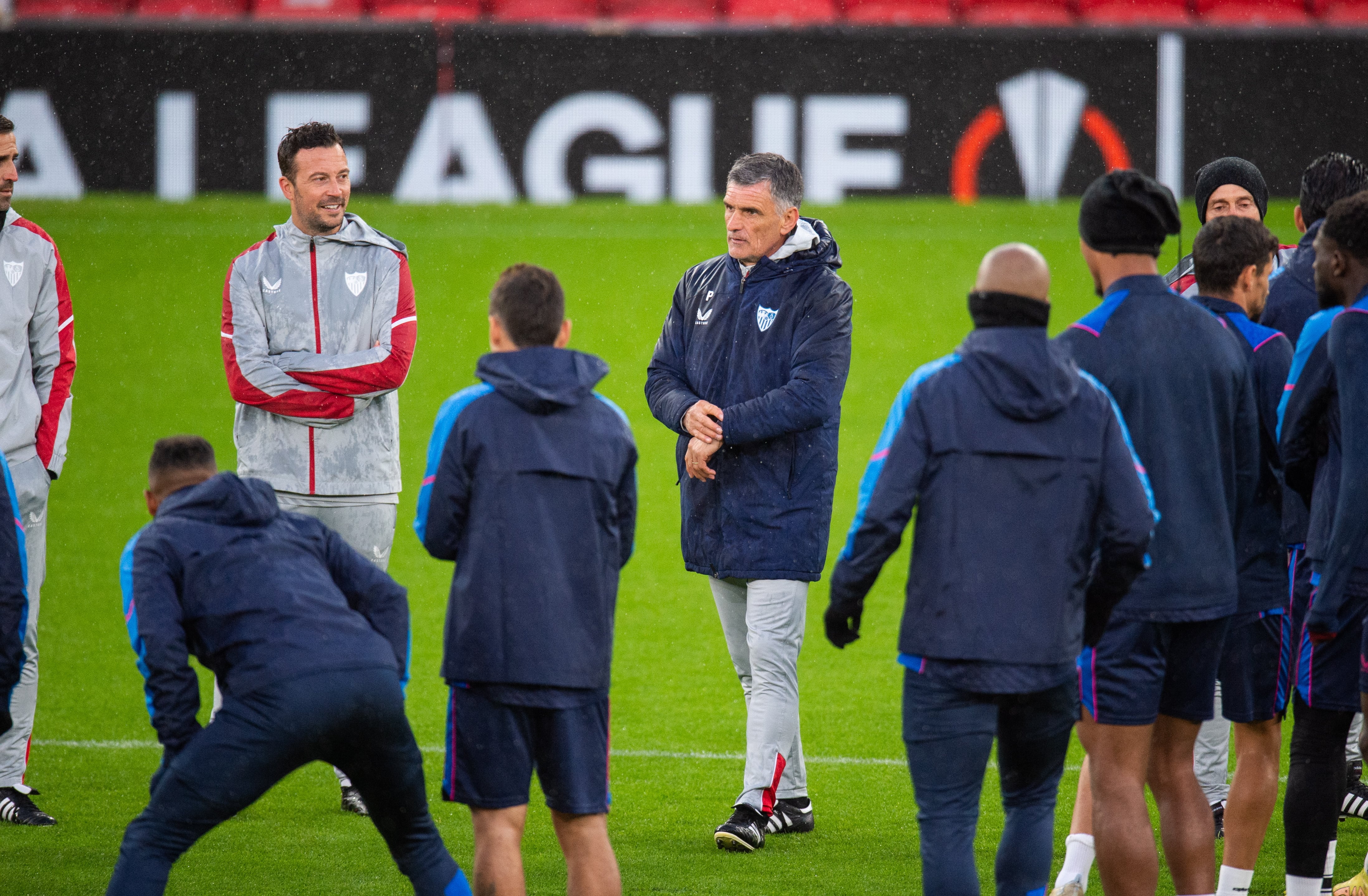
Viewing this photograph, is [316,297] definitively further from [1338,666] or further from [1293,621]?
[1338,666]

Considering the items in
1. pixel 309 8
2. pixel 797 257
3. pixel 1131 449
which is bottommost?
pixel 1131 449

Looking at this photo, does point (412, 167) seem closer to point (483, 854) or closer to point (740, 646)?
point (740, 646)

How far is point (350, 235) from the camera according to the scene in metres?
5.27

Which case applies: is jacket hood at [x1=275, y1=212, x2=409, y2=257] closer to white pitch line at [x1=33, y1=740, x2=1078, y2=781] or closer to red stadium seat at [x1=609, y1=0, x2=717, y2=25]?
white pitch line at [x1=33, y1=740, x2=1078, y2=781]

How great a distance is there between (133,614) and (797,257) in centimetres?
250

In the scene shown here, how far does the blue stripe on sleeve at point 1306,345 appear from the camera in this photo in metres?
3.95

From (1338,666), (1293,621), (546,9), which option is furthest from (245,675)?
(546,9)

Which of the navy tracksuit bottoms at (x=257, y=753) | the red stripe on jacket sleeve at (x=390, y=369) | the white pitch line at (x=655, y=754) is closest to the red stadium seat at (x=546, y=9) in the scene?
the white pitch line at (x=655, y=754)

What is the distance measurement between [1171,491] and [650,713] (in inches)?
136

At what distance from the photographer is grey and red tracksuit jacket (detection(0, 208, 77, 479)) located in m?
5.09

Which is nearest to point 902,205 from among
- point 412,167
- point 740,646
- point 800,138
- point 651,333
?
point 800,138

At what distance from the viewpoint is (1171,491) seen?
373cm

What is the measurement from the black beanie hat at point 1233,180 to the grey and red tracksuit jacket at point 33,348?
378 cm

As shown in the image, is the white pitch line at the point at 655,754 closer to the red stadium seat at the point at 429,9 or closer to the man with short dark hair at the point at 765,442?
the man with short dark hair at the point at 765,442
